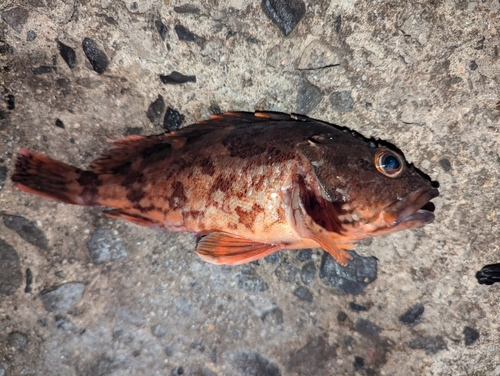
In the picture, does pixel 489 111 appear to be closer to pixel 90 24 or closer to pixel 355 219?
pixel 355 219

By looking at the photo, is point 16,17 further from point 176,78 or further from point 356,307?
point 356,307

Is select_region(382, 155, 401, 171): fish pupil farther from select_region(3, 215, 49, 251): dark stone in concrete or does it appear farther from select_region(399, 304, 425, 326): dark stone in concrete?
select_region(3, 215, 49, 251): dark stone in concrete

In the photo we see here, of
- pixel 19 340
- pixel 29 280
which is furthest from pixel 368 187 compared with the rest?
pixel 19 340

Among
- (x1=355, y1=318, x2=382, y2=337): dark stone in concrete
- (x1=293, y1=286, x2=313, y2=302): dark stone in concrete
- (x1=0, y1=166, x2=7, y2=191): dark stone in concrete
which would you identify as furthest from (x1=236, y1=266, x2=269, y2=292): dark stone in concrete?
(x1=0, y1=166, x2=7, y2=191): dark stone in concrete

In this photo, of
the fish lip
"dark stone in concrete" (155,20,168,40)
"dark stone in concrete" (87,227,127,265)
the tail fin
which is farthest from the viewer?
"dark stone in concrete" (87,227,127,265)

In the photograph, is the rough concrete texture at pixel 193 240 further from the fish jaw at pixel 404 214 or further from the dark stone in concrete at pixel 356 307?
the fish jaw at pixel 404 214

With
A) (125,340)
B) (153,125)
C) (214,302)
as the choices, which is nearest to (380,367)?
(214,302)

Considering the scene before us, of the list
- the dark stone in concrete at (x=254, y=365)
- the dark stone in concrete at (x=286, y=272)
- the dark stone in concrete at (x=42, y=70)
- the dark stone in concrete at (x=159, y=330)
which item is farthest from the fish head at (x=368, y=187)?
the dark stone in concrete at (x=42, y=70)
